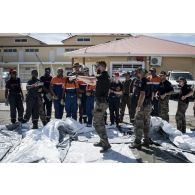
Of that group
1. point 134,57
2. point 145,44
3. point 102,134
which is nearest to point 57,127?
point 102,134

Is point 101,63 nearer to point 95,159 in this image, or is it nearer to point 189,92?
point 95,159

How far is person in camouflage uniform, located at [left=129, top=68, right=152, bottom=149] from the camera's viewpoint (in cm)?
617

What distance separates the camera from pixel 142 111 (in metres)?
6.34

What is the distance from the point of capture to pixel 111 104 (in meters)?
8.78

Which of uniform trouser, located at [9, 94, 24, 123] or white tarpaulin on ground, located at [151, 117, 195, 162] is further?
uniform trouser, located at [9, 94, 24, 123]

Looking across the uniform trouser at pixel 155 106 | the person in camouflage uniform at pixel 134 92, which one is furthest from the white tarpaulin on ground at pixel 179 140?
the uniform trouser at pixel 155 106

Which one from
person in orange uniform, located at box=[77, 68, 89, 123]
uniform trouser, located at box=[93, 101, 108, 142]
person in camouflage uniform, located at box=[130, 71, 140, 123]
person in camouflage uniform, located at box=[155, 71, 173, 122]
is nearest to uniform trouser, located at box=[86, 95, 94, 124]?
person in orange uniform, located at box=[77, 68, 89, 123]

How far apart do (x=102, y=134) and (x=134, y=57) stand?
13.5m

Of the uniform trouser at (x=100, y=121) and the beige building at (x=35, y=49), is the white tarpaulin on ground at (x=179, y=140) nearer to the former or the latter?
the uniform trouser at (x=100, y=121)

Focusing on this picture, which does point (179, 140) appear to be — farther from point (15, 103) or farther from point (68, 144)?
point (15, 103)

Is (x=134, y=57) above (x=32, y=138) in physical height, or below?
above

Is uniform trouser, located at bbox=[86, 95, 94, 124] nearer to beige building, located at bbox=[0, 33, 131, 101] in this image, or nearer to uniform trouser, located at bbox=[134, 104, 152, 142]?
uniform trouser, located at bbox=[134, 104, 152, 142]

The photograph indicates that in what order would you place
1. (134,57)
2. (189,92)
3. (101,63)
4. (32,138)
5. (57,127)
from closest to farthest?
(101,63) < (32,138) < (57,127) < (189,92) < (134,57)

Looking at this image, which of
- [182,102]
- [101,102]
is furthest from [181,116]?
[101,102]
